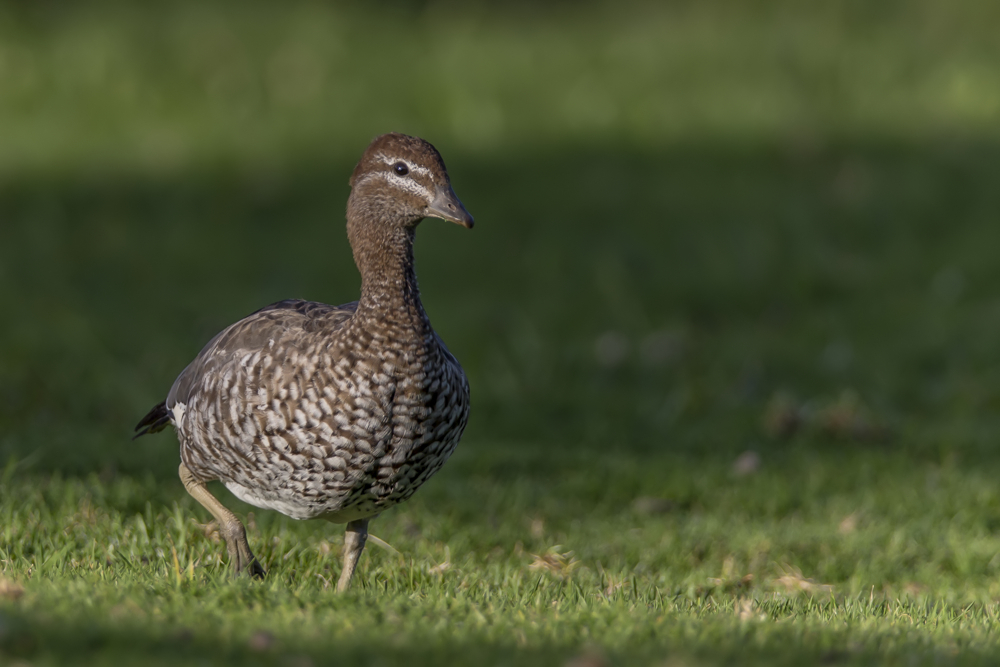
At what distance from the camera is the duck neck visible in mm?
4793

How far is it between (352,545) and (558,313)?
5684 mm

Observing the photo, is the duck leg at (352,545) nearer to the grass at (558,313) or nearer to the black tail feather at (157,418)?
the grass at (558,313)

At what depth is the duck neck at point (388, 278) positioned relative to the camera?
189 inches

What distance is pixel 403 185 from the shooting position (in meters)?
4.93

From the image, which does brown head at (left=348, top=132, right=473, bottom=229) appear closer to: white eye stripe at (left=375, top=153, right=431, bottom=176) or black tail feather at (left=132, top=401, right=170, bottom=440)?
white eye stripe at (left=375, top=153, right=431, bottom=176)

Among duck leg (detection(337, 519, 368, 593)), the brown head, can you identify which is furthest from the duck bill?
duck leg (detection(337, 519, 368, 593))

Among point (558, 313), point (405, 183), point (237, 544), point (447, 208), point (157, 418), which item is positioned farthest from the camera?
point (558, 313)

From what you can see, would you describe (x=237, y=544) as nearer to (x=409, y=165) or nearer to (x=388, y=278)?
(x=388, y=278)

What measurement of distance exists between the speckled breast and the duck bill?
46cm

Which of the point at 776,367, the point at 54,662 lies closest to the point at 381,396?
the point at 54,662

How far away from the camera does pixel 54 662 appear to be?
3.55m

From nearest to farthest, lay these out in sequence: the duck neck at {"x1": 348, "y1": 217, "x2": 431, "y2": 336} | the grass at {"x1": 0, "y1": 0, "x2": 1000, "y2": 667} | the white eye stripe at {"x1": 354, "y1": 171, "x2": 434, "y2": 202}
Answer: the grass at {"x1": 0, "y1": 0, "x2": 1000, "y2": 667}
the duck neck at {"x1": 348, "y1": 217, "x2": 431, "y2": 336}
the white eye stripe at {"x1": 354, "y1": 171, "x2": 434, "y2": 202}

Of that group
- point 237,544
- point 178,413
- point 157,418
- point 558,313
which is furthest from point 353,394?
point 558,313

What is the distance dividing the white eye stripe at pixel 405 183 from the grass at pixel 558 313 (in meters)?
1.50
